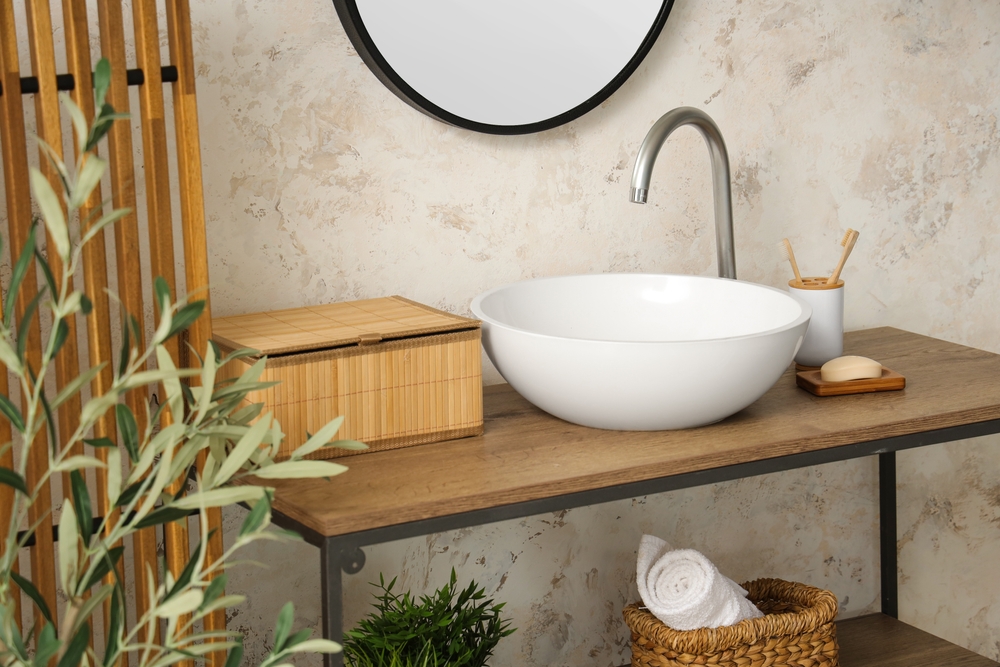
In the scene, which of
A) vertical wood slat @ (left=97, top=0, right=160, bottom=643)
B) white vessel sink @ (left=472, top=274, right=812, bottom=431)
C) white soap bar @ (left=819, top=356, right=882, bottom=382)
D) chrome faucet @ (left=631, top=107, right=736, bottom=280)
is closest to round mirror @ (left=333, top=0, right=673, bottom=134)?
chrome faucet @ (left=631, top=107, right=736, bottom=280)

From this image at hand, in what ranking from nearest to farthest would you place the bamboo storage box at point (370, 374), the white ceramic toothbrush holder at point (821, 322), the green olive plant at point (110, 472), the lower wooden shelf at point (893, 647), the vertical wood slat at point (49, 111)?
the green olive plant at point (110, 472)
the vertical wood slat at point (49, 111)
the bamboo storage box at point (370, 374)
the white ceramic toothbrush holder at point (821, 322)
the lower wooden shelf at point (893, 647)

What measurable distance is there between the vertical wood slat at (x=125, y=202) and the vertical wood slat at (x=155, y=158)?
18 mm

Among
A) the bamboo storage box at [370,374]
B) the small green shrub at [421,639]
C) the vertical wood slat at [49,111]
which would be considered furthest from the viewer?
the small green shrub at [421,639]

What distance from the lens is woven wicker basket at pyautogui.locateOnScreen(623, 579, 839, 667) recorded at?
Answer: 138 cm

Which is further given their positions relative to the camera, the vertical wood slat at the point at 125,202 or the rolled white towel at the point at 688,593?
the rolled white towel at the point at 688,593

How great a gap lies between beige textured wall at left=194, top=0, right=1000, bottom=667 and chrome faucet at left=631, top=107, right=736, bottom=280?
0.15m

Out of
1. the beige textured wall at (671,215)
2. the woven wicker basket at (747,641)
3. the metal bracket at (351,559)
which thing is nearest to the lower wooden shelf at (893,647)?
the beige textured wall at (671,215)

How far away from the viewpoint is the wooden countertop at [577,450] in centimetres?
103

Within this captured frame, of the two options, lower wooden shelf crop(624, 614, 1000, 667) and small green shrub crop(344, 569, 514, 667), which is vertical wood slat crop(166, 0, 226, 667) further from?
lower wooden shelf crop(624, 614, 1000, 667)

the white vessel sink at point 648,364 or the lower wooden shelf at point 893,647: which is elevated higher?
the white vessel sink at point 648,364

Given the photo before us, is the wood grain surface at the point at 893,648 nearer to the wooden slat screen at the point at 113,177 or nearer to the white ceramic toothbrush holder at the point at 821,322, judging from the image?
the white ceramic toothbrush holder at the point at 821,322

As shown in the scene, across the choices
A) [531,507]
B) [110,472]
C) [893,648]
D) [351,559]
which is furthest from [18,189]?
[893,648]

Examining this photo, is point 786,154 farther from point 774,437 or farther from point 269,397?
point 269,397

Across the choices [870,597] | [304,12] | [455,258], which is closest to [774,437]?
[455,258]
